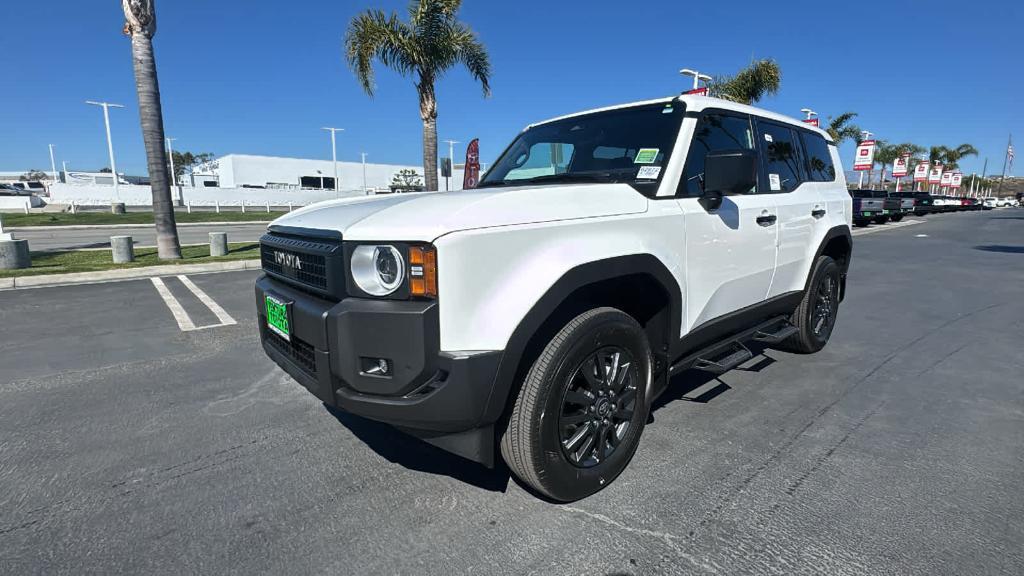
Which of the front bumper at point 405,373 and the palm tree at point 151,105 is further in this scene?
the palm tree at point 151,105

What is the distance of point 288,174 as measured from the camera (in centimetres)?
7275

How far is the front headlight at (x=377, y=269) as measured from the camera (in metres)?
1.99

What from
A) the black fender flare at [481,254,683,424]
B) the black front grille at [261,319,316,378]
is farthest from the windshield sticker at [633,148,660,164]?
the black front grille at [261,319,316,378]

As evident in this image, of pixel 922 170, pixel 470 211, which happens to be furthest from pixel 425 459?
pixel 922 170

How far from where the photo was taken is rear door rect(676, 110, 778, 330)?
2.89 metres

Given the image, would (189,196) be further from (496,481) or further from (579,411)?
(579,411)

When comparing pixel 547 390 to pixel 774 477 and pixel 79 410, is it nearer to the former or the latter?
pixel 774 477

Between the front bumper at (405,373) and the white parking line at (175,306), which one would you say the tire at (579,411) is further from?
the white parking line at (175,306)

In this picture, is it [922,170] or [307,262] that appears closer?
[307,262]

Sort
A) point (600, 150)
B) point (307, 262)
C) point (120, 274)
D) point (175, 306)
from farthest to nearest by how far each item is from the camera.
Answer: point (120, 274) → point (175, 306) → point (600, 150) → point (307, 262)

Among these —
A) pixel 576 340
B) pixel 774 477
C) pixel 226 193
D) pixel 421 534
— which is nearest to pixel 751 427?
pixel 774 477

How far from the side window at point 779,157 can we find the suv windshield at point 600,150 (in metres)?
1.02

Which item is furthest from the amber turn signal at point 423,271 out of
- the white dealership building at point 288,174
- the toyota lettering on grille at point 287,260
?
the white dealership building at point 288,174

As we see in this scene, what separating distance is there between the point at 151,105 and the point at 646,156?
1037 cm
